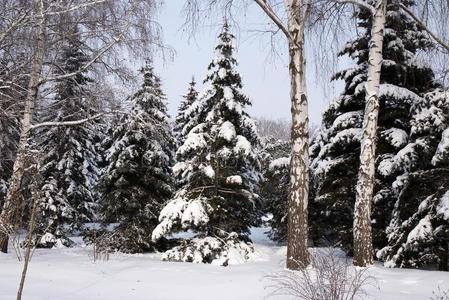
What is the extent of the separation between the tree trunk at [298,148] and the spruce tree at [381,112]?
11.7 ft

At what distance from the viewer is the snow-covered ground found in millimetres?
6488

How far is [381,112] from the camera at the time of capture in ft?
39.4

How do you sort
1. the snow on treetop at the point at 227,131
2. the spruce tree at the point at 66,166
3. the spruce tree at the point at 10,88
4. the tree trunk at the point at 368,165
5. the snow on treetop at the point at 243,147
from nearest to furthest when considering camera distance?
1. the tree trunk at the point at 368,165
2. the spruce tree at the point at 10,88
3. the snow on treetop at the point at 227,131
4. the snow on treetop at the point at 243,147
5. the spruce tree at the point at 66,166

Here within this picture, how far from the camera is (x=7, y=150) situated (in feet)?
56.9

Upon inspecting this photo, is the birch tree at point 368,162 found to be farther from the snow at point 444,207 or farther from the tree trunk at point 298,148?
the snow at point 444,207

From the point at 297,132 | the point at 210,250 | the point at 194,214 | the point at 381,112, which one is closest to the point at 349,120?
the point at 381,112

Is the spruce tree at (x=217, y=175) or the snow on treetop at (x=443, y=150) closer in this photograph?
the snow on treetop at (x=443, y=150)

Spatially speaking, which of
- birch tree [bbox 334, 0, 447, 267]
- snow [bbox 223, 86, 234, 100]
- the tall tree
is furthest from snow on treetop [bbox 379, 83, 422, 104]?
the tall tree

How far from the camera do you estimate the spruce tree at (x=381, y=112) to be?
37.0 feet

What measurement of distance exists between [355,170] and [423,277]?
4.97 meters

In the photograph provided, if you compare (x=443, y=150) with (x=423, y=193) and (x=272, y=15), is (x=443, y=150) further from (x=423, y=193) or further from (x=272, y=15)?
(x=272, y=15)

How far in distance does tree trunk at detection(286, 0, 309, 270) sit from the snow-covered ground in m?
0.70

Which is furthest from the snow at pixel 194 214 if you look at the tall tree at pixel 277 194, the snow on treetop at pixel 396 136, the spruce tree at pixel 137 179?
the tall tree at pixel 277 194

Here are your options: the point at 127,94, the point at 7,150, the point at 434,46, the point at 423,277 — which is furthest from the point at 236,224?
the point at 7,150
